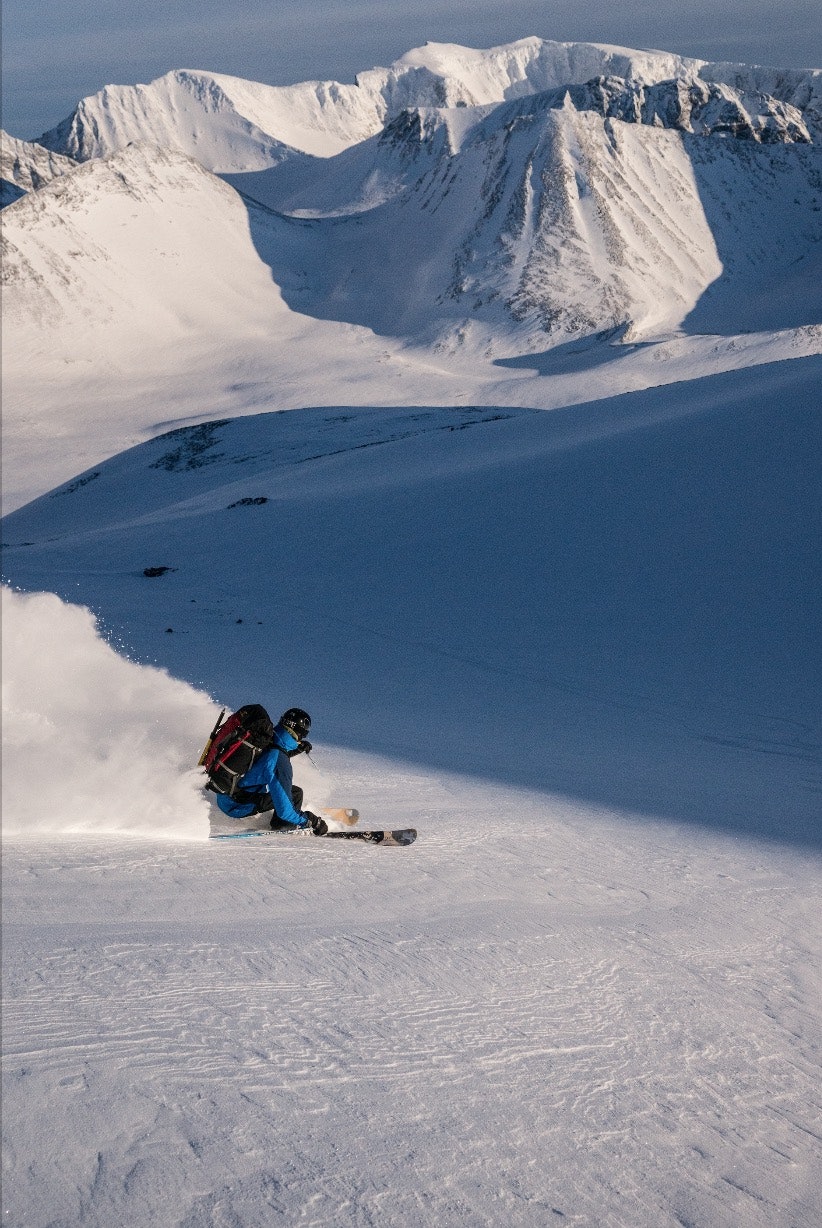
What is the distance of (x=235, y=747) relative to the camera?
8.02 meters

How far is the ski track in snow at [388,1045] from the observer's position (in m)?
4.20

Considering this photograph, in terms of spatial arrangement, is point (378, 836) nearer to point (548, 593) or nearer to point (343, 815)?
point (343, 815)

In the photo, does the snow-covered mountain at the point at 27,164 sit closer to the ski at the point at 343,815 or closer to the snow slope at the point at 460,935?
the snow slope at the point at 460,935

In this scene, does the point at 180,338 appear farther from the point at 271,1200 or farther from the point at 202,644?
the point at 271,1200

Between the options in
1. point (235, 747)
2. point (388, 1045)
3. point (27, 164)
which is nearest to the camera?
point (388, 1045)

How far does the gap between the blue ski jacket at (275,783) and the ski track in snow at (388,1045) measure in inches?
12.9

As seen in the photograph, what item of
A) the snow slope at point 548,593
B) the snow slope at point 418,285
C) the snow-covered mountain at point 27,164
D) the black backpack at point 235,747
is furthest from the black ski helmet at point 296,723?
the snow-covered mountain at point 27,164

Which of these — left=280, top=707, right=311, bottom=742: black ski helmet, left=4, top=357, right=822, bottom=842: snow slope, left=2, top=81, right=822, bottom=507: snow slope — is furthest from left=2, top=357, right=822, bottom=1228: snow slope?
left=2, top=81, right=822, bottom=507: snow slope

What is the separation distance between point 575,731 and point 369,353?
232ft

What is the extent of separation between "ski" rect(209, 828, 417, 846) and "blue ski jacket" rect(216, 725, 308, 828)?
0.14 m

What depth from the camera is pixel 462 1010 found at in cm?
573

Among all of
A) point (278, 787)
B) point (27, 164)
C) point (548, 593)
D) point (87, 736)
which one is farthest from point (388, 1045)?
point (27, 164)

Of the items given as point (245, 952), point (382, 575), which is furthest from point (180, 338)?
point (245, 952)

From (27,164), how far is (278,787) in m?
200
